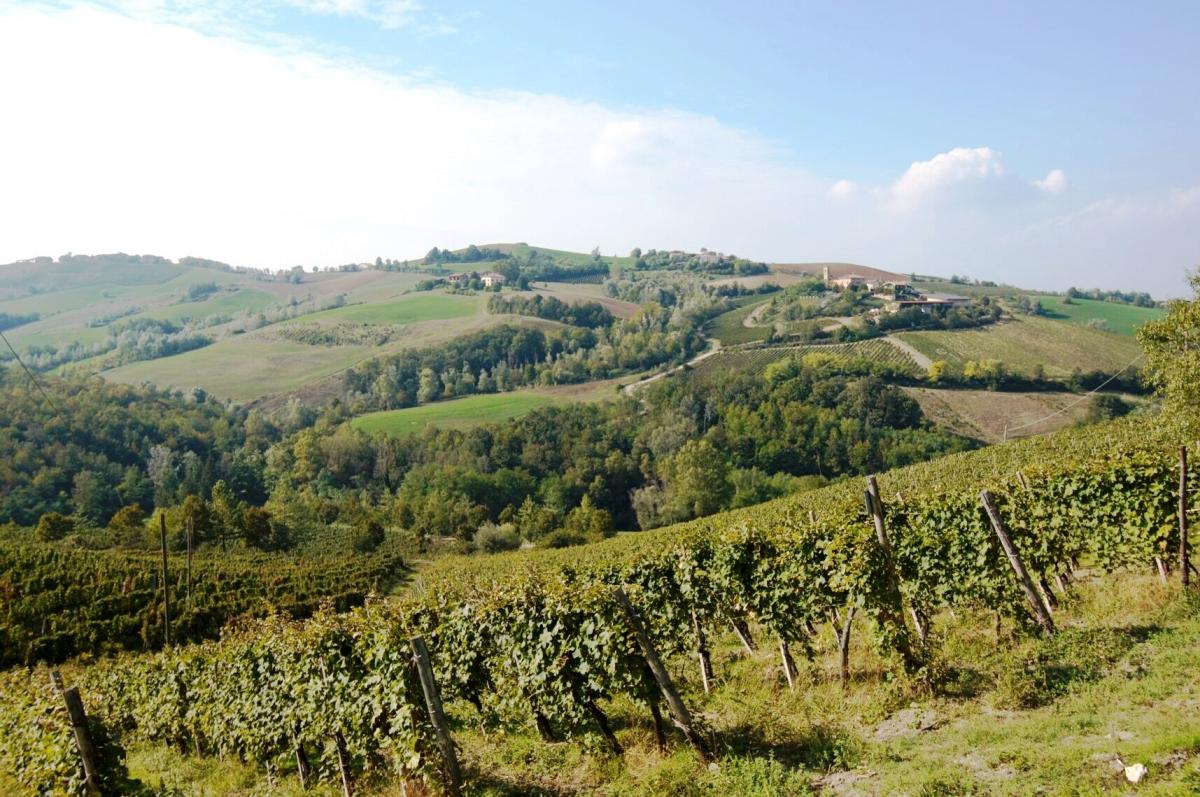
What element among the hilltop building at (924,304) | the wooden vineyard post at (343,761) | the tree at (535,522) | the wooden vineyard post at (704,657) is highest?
the hilltop building at (924,304)

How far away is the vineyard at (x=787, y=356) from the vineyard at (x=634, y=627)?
291 feet

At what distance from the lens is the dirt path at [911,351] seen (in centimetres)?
9469

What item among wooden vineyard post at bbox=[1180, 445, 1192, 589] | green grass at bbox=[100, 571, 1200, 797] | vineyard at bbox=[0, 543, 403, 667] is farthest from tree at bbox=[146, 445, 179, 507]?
wooden vineyard post at bbox=[1180, 445, 1192, 589]

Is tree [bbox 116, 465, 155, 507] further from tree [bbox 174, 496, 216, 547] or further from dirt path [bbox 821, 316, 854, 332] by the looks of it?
dirt path [bbox 821, 316, 854, 332]

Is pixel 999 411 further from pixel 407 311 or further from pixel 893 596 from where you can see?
pixel 407 311

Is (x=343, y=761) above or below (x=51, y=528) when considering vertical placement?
above

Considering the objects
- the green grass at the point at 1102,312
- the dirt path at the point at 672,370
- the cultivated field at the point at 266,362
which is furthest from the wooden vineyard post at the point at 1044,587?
the cultivated field at the point at 266,362

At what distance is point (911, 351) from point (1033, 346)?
1654 cm

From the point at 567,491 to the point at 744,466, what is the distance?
2428 centimetres

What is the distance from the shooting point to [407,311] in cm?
16462

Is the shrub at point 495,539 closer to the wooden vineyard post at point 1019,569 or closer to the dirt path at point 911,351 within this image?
the wooden vineyard post at point 1019,569

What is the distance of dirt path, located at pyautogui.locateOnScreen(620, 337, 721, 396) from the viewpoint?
11562 centimetres

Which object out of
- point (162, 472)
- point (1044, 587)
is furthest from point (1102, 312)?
point (162, 472)

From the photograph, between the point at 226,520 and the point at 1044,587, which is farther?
the point at 226,520
